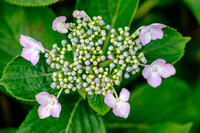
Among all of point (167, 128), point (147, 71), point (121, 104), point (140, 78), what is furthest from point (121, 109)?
point (140, 78)

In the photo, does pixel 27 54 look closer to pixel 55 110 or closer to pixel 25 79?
pixel 25 79

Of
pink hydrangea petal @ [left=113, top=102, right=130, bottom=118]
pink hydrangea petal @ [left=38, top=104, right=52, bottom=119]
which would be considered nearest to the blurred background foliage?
pink hydrangea petal @ [left=38, top=104, right=52, bottom=119]

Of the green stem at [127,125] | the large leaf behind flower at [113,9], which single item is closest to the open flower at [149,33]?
the large leaf behind flower at [113,9]

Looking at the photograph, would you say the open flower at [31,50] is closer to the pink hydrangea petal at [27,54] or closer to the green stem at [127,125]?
the pink hydrangea petal at [27,54]

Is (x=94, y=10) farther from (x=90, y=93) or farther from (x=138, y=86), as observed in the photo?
(x=138, y=86)

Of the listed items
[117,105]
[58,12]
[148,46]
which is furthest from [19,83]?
[58,12]
